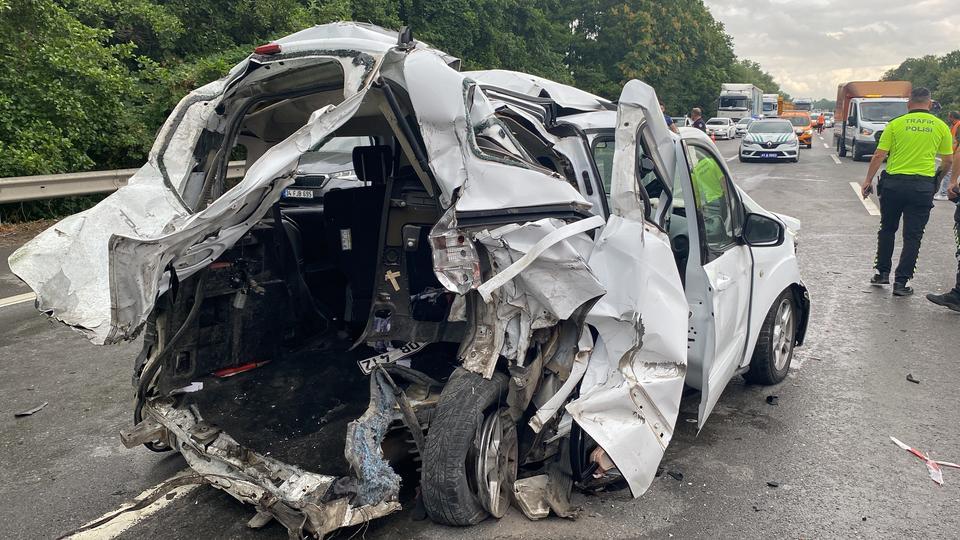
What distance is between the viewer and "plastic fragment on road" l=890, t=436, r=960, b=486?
361 centimetres

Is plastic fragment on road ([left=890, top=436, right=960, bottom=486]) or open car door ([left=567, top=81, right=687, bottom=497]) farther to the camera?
plastic fragment on road ([left=890, top=436, right=960, bottom=486])

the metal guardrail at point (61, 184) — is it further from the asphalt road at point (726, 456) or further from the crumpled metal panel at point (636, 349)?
the crumpled metal panel at point (636, 349)

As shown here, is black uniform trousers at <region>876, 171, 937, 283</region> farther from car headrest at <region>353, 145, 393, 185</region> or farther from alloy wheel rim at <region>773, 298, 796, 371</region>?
car headrest at <region>353, 145, 393, 185</region>

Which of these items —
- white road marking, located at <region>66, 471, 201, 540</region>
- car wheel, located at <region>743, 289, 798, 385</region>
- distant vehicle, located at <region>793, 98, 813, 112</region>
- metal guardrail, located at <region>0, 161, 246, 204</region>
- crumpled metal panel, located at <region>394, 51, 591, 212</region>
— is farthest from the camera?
distant vehicle, located at <region>793, 98, 813, 112</region>

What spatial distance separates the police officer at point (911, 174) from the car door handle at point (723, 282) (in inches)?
173

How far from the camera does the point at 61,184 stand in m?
10.1

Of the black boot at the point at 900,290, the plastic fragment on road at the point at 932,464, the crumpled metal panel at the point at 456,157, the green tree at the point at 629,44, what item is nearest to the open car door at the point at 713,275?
the plastic fragment on road at the point at 932,464

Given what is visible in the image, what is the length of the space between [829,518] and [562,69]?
90.9 ft

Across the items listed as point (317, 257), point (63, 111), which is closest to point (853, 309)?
point (317, 257)

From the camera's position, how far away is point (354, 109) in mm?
2822

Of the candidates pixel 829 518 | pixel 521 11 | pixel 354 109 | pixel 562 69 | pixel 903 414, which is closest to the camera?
pixel 354 109

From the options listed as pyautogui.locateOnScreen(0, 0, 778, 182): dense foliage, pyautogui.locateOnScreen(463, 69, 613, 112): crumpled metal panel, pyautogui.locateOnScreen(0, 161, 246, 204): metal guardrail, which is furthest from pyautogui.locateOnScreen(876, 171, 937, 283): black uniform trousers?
pyautogui.locateOnScreen(0, 0, 778, 182): dense foliage

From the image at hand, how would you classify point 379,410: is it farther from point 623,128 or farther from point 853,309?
point 853,309

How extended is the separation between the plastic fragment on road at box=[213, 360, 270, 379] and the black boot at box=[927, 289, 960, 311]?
643 cm
